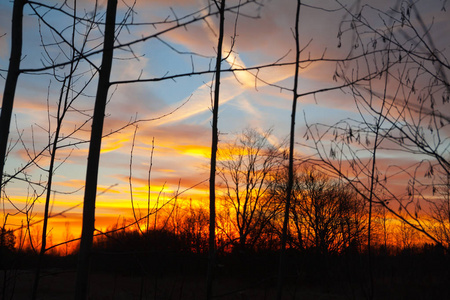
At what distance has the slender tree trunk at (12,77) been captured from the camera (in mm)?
2303

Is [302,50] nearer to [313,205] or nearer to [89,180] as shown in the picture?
[89,180]

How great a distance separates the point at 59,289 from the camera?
34.5m

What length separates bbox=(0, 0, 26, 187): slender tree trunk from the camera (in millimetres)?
2303

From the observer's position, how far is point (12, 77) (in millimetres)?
2369

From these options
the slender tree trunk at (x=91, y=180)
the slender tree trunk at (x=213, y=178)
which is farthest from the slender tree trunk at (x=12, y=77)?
the slender tree trunk at (x=213, y=178)

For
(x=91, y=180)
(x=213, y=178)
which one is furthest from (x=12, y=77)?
(x=213, y=178)

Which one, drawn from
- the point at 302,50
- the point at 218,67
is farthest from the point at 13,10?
the point at 302,50

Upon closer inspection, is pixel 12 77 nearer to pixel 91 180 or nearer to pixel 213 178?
pixel 91 180

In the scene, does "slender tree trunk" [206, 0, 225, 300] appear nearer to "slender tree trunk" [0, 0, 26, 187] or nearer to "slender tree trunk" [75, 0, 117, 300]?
"slender tree trunk" [75, 0, 117, 300]

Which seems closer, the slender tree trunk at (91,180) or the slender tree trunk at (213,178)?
the slender tree trunk at (91,180)

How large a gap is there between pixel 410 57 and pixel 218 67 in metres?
1.16

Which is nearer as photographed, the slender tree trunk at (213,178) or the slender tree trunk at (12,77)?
the slender tree trunk at (12,77)

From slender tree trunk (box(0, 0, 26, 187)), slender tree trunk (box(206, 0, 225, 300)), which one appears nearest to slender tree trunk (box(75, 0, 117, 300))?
slender tree trunk (box(0, 0, 26, 187))

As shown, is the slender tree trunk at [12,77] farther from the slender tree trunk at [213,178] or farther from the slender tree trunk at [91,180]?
the slender tree trunk at [213,178]
